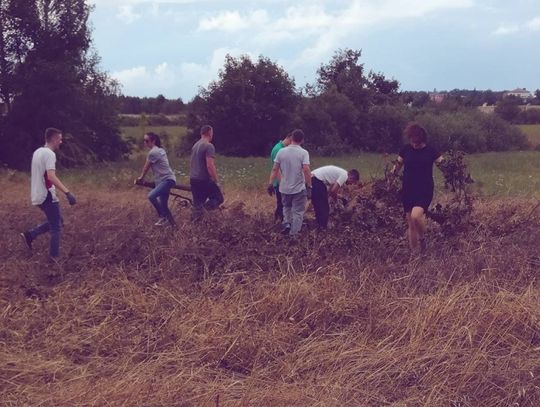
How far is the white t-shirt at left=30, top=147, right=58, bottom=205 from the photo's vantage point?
7.18m

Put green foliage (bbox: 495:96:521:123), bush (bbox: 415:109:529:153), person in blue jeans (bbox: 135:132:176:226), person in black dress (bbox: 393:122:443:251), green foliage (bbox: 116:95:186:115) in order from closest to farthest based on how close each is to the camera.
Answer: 1. person in black dress (bbox: 393:122:443:251)
2. person in blue jeans (bbox: 135:132:176:226)
3. bush (bbox: 415:109:529:153)
4. green foliage (bbox: 495:96:521:123)
5. green foliage (bbox: 116:95:186:115)

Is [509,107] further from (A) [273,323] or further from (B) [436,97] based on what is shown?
(A) [273,323]

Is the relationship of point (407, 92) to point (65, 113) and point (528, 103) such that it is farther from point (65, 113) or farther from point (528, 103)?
point (65, 113)

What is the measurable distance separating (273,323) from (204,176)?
485 centimetres

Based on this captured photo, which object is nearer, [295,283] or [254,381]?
[254,381]

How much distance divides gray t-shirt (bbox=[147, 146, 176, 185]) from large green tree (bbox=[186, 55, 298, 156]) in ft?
87.7

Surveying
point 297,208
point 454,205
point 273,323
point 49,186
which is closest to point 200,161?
point 297,208

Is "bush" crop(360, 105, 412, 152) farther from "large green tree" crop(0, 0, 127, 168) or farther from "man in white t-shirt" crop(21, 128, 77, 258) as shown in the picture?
"man in white t-shirt" crop(21, 128, 77, 258)

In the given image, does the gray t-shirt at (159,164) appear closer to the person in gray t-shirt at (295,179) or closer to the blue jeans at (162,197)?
the blue jeans at (162,197)

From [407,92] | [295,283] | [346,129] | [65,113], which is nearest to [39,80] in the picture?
[65,113]

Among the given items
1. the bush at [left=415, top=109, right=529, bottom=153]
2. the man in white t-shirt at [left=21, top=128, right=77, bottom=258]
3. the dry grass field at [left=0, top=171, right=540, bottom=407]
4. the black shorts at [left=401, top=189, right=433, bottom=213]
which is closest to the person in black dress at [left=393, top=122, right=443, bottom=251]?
the black shorts at [left=401, top=189, right=433, bottom=213]

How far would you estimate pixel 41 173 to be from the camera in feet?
23.6

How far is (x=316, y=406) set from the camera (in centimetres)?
380

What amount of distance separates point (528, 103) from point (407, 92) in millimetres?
23052
